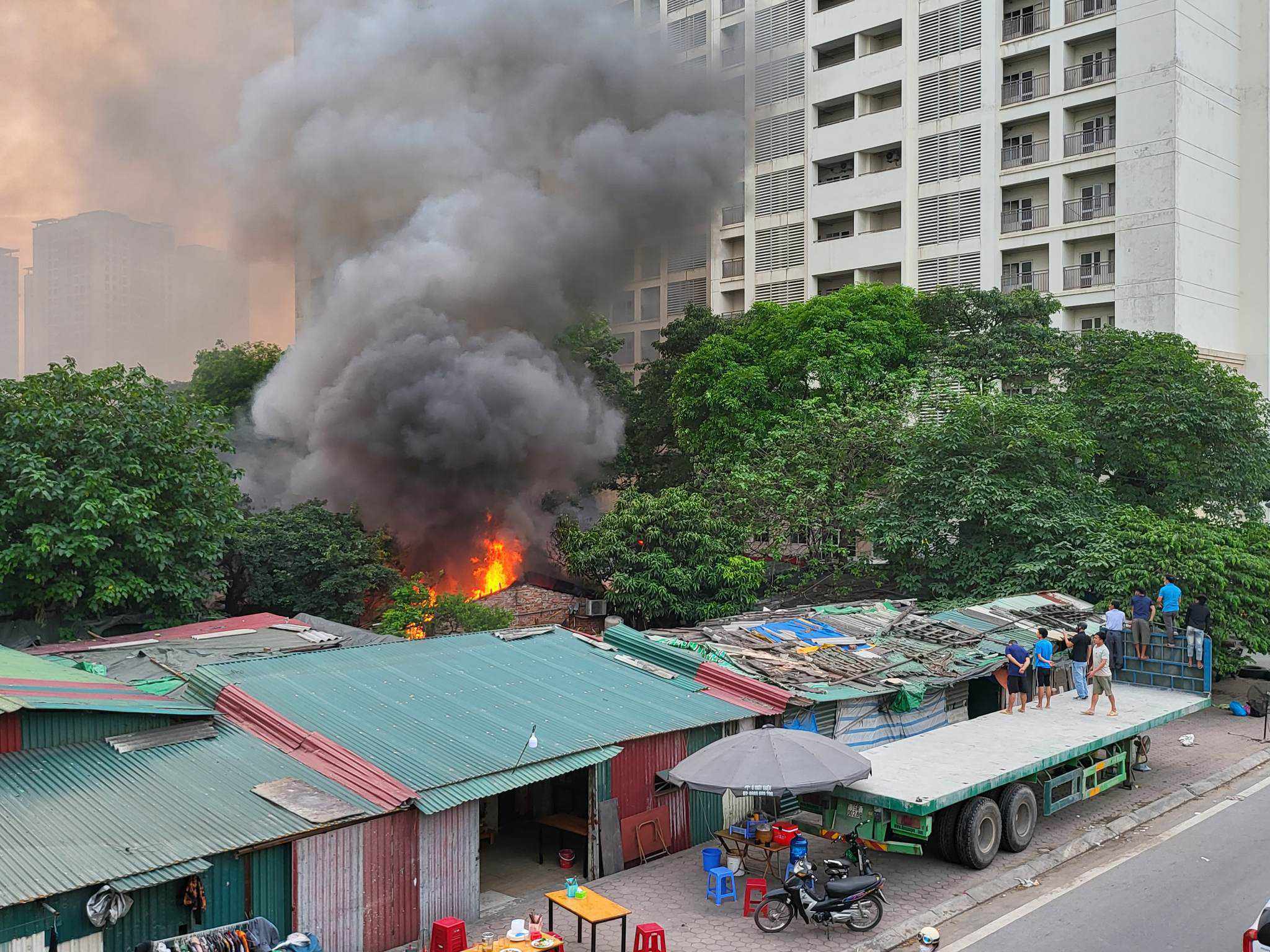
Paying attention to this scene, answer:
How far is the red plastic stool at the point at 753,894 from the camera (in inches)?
453

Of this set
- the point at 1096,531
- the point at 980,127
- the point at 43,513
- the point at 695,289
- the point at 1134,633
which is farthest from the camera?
the point at 695,289

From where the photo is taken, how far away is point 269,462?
4497 cm

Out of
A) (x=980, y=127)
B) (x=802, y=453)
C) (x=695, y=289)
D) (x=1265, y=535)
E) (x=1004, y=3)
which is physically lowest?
(x=1265, y=535)

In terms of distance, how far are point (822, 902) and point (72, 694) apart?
8.12 m

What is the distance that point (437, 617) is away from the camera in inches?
1101

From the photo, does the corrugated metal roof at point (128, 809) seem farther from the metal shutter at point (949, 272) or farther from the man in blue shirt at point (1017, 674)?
the metal shutter at point (949, 272)

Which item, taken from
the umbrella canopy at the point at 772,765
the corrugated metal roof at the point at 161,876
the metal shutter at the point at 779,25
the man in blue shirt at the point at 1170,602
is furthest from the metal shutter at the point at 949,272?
the corrugated metal roof at the point at 161,876

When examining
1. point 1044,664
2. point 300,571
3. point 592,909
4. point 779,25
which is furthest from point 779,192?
point 592,909

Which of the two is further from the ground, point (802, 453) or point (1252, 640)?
point (802, 453)

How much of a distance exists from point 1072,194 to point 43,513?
39.1 metres

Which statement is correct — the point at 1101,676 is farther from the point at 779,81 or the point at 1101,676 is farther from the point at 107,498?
the point at 779,81

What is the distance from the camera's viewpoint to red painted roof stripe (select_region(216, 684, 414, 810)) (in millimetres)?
10547

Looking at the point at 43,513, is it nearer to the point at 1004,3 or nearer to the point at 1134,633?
the point at 1134,633

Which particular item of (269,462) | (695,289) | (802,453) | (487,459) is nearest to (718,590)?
(802,453)
